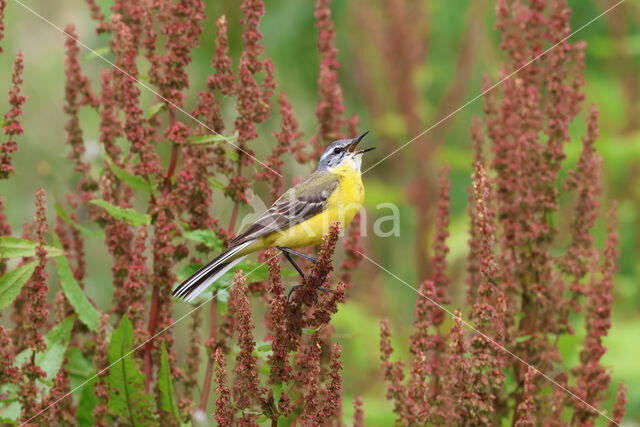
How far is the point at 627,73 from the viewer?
25.7ft

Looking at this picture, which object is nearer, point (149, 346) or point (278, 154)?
point (149, 346)

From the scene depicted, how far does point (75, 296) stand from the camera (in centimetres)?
433

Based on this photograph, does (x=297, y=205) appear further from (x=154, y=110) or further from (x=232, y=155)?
(x=154, y=110)

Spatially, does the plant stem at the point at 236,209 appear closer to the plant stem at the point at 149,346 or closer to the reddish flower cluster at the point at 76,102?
the plant stem at the point at 149,346

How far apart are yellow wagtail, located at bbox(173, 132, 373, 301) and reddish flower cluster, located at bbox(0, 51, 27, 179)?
3.18ft

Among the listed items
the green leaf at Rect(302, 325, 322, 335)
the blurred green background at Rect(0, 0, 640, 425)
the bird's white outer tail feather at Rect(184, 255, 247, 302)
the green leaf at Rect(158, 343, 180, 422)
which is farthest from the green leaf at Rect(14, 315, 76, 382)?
the blurred green background at Rect(0, 0, 640, 425)

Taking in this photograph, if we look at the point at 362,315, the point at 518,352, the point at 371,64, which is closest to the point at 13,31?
the point at 371,64

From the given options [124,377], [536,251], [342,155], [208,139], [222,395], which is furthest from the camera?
[342,155]

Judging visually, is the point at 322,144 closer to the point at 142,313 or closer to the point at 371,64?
the point at 142,313

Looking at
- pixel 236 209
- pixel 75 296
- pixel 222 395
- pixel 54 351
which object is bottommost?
pixel 222 395

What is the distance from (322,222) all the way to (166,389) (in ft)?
4.46

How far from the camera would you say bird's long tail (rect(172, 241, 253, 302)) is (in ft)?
13.6

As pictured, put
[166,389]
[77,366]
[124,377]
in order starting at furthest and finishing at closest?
[77,366], [166,389], [124,377]

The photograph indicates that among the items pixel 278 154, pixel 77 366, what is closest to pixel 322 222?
pixel 278 154
